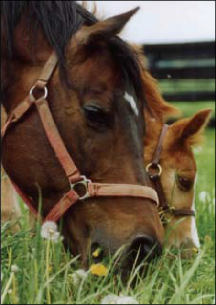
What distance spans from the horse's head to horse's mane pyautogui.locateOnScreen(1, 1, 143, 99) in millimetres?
1224

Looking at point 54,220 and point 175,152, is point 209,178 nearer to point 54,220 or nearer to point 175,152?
point 175,152

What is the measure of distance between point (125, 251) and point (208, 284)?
0.38m

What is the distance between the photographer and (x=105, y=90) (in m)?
2.75

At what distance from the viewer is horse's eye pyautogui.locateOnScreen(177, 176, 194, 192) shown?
161 inches

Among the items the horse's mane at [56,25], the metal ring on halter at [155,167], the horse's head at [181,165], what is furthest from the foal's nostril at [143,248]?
the metal ring on halter at [155,167]

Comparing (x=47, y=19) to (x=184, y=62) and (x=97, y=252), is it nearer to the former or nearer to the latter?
(x=97, y=252)

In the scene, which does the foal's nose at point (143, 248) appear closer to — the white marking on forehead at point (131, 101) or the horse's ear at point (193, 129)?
the white marking on forehead at point (131, 101)

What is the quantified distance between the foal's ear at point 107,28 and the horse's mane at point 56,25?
0.06 m

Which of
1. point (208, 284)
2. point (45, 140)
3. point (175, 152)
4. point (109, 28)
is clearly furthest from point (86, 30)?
point (175, 152)

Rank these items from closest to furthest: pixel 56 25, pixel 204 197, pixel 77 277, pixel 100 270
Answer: pixel 100 270, pixel 77 277, pixel 56 25, pixel 204 197

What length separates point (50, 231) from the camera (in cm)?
258

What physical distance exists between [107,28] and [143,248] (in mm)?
919

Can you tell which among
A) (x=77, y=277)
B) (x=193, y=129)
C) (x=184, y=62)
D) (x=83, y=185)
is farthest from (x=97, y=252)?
(x=184, y=62)

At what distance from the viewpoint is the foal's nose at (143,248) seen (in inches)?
100.0
